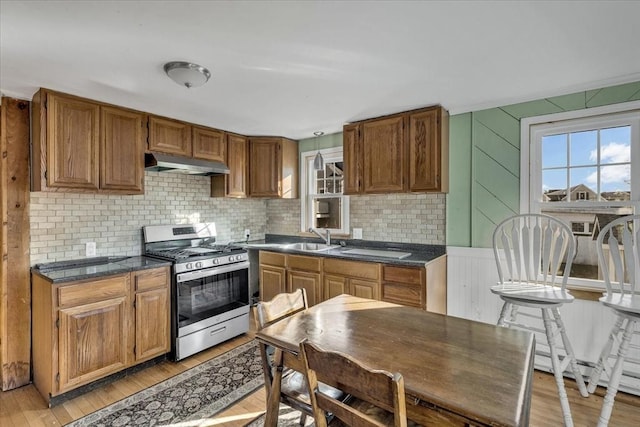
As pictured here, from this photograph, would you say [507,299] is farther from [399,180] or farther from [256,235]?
[256,235]

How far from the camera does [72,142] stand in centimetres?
242

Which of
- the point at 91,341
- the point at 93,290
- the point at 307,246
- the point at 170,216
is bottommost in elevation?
the point at 91,341

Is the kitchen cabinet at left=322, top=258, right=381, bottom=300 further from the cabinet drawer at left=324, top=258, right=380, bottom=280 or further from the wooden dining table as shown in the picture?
the wooden dining table

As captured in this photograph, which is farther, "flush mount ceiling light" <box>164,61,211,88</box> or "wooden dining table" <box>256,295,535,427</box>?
"flush mount ceiling light" <box>164,61,211,88</box>

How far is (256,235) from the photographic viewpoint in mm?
4414

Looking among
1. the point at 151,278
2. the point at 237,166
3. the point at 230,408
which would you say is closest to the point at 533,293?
the point at 230,408

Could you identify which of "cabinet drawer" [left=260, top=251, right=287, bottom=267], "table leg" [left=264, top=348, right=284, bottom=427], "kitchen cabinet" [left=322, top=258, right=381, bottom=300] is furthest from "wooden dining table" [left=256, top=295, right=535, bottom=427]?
"cabinet drawer" [left=260, top=251, right=287, bottom=267]

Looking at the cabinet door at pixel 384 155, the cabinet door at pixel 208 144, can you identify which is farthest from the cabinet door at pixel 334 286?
the cabinet door at pixel 208 144

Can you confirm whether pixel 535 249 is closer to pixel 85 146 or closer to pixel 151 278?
pixel 151 278

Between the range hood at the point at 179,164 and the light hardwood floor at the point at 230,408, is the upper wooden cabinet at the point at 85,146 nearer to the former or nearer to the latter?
the range hood at the point at 179,164

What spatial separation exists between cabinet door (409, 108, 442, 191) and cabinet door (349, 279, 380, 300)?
3.19 feet

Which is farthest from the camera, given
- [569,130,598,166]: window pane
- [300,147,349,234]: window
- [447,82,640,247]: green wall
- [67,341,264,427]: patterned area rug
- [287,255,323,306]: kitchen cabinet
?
[300,147,349,234]: window

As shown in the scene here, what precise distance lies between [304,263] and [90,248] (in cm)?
196

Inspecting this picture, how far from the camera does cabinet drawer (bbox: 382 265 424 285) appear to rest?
2.61 meters
